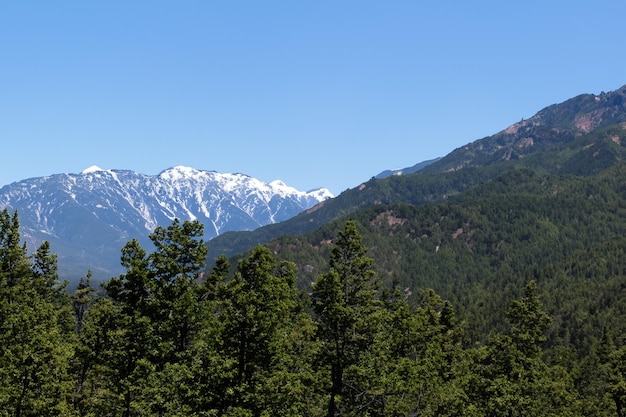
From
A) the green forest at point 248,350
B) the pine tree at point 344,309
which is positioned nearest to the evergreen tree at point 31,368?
the green forest at point 248,350

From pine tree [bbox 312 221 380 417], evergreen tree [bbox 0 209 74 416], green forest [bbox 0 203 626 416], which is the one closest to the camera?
green forest [bbox 0 203 626 416]

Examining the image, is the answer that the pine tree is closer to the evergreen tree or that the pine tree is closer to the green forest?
the green forest

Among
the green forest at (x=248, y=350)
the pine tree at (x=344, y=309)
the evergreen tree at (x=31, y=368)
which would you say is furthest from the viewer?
the pine tree at (x=344, y=309)

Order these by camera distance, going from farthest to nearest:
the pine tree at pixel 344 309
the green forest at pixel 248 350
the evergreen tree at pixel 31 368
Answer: the pine tree at pixel 344 309 → the evergreen tree at pixel 31 368 → the green forest at pixel 248 350

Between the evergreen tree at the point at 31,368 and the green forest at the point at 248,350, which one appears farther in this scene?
the evergreen tree at the point at 31,368

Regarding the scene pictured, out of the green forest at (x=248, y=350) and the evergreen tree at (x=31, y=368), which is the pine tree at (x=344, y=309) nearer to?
the green forest at (x=248, y=350)

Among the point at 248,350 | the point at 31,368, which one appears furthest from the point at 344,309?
the point at 31,368

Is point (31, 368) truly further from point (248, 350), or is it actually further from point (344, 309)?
point (344, 309)

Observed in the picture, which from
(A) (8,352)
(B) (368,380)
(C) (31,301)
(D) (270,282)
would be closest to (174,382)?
(D) (270,282)

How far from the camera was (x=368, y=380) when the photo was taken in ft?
142

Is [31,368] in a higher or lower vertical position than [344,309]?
higher

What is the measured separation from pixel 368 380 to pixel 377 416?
3197 mm

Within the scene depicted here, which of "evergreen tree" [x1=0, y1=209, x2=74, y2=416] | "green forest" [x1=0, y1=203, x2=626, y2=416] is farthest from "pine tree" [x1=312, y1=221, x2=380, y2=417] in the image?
"evergreen tree" [x1=0, y1=209, x2=74, y2=416]

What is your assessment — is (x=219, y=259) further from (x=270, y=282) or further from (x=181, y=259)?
(x=270, y=282)
